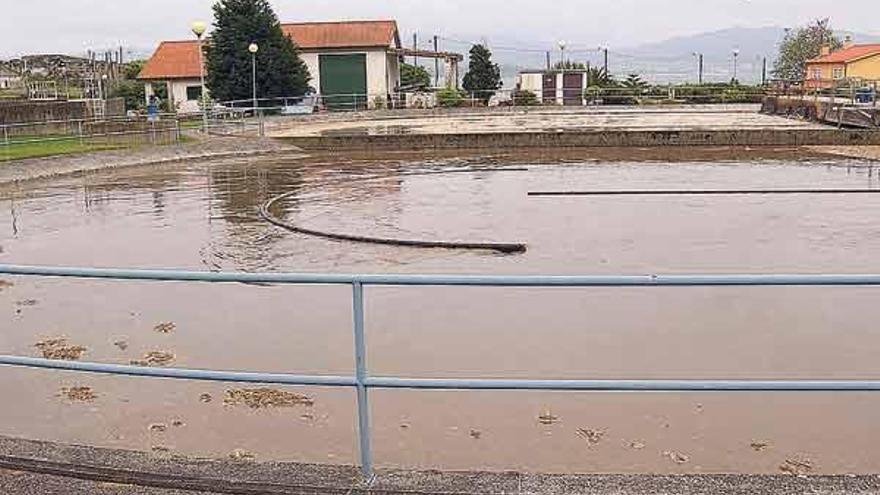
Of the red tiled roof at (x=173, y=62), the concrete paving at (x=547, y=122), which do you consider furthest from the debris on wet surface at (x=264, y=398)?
the red tiled roof at (x=173, y=62)

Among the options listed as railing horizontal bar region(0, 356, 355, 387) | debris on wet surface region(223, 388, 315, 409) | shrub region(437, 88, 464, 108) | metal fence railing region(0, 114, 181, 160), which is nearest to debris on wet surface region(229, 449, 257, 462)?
debris on wet surface region(223, 388, 315, 409)

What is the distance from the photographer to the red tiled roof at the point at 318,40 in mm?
41281

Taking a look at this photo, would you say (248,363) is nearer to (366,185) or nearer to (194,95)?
(366,185)

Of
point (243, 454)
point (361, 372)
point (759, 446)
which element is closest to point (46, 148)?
point (243, 454)

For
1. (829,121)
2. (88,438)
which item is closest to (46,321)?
(88,438)

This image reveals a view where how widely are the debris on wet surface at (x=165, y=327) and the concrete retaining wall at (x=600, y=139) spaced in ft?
63.8

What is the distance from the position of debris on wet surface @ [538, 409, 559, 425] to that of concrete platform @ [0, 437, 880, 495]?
2156mm

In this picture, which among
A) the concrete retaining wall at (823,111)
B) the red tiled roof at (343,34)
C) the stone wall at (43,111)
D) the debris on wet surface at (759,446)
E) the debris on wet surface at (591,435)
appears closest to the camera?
the debris on wet surface at (759,446)

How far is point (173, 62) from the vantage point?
43500 millimetres

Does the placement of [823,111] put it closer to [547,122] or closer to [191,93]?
[547,122]

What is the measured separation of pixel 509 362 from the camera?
7.02 metres

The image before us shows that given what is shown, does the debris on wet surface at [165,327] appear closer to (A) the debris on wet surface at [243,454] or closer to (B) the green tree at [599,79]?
(A) the debris on wet surface at [243,454]

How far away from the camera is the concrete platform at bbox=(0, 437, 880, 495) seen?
136 inches

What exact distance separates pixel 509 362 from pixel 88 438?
299 cm
